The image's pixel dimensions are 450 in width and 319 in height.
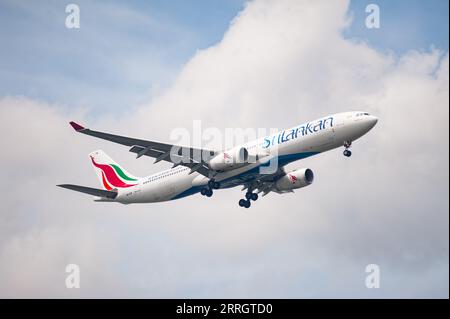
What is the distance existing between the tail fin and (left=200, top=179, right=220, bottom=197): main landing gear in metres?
7.92

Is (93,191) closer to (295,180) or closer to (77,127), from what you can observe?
(77,127)

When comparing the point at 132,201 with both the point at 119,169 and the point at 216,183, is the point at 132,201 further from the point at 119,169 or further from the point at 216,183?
the point at 216,183

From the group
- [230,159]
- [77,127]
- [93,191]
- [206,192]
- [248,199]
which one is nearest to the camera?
[77,127]

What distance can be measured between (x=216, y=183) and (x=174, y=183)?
447 centimetres

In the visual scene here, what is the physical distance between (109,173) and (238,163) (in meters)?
17.9

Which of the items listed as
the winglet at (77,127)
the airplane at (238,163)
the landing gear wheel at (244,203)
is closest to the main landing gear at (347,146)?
the airplane at (238,163)

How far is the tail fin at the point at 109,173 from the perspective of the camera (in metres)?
69.8

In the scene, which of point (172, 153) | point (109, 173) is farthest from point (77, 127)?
point (109, 173)

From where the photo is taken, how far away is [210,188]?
62.9 metres
